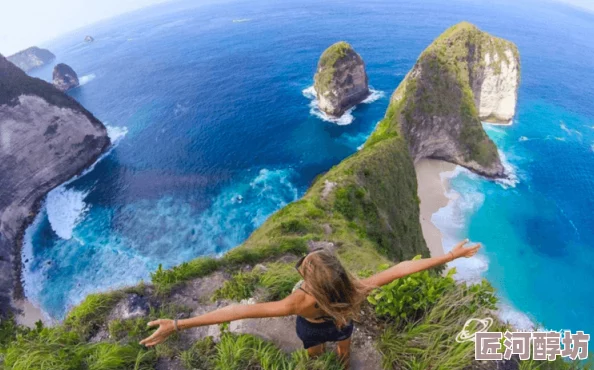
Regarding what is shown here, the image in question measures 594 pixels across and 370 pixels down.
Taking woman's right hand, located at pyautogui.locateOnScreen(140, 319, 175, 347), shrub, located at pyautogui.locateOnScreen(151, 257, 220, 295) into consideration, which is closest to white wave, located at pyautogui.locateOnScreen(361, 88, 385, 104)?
shrub, located at pyautogui.locateOnScreen(151, 257, 220, 295)

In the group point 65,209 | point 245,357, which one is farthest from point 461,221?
point 65,209

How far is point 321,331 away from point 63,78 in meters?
129

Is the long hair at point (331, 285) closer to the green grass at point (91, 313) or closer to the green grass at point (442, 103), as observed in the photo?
the green grass at point (91, 313)

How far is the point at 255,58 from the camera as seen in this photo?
104375mm

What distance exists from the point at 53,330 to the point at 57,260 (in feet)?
148

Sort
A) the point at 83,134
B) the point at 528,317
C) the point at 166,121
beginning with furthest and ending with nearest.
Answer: the point at 166,121 < the point at 83,134 < the point at 528,317

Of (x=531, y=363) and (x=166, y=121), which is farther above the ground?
(x=531, y=363)

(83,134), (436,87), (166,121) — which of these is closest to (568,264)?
(436,87)

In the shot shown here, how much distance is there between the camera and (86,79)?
4267 inches

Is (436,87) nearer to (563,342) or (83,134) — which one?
(563,342)

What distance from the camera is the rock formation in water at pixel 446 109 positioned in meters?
49.8

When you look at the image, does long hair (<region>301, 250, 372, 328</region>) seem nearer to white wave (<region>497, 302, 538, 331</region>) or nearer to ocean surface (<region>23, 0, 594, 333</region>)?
ocean surface (<region>23, 0, 594, 333</region>)

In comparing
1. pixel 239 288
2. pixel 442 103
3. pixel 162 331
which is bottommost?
pixel 442 103

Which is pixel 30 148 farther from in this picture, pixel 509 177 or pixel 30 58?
pixel 30 58
